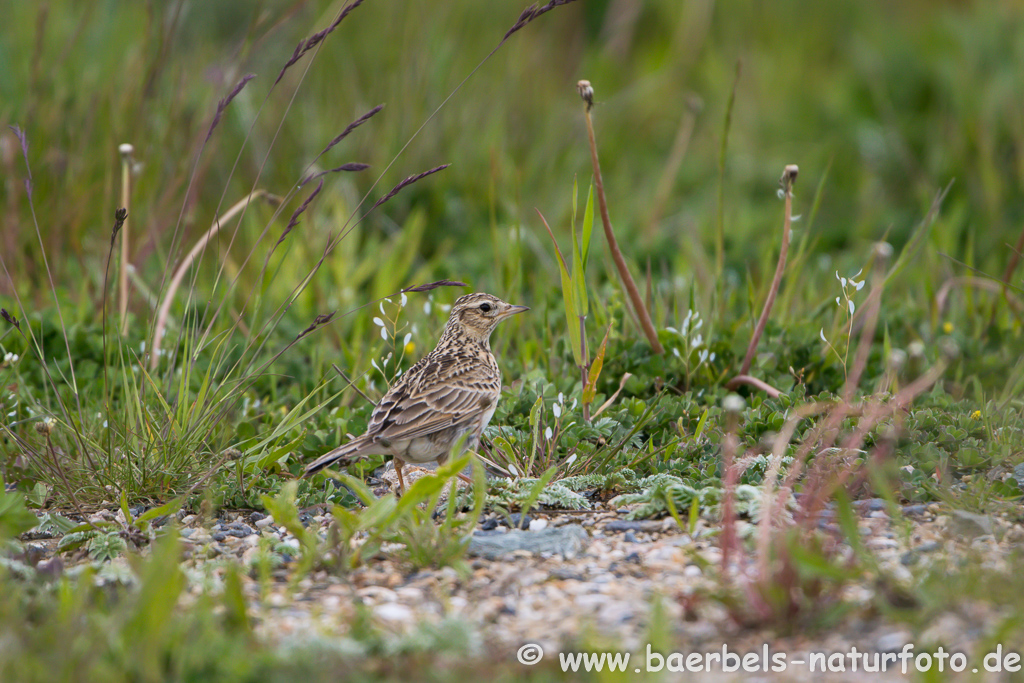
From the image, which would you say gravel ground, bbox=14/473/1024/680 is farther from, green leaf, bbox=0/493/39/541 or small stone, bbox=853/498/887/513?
green leaf, bbox=0/493/39/541

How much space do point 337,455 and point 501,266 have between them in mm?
2246

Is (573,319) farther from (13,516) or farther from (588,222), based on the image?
(13,516)

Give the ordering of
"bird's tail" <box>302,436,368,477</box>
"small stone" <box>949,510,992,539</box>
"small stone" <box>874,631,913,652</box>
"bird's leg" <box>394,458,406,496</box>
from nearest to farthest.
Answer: "small stone" <box>874,631,913,652</box> → "small stone" <box>949,510,992,539</box> → "bird's tail" <box>302,436,368,477</box> → "bird's leg" <box>394,458,406,496</box>

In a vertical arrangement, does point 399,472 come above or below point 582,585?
below

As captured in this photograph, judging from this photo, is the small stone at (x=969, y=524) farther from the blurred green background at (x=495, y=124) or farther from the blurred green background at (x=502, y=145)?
the blurred green background at (x=495, y=124)

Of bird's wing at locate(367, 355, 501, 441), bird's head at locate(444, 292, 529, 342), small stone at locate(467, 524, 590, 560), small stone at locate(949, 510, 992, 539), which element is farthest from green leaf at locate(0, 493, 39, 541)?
small stone at locate(949, 510, 992, 539)

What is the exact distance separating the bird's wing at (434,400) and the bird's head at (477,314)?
0.44 metres

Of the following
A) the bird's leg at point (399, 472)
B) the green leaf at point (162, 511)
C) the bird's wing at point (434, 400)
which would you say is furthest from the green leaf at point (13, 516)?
the bird's leg at point (399, 472)

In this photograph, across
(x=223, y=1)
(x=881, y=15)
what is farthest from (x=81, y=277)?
(x=881, y=15)

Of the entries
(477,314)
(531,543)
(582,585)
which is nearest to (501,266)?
(477,314)

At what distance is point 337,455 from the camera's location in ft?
13.0

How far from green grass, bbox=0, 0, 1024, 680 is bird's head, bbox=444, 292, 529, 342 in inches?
12.3

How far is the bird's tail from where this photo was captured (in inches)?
153

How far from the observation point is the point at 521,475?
165 inches
